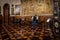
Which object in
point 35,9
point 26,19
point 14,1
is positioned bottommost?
point 26,19

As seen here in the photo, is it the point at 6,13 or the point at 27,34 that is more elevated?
the point at 6,13

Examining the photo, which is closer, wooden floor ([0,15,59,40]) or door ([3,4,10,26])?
wooden floor ([0,15,59,40])

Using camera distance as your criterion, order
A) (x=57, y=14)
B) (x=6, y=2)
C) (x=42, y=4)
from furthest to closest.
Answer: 1. (x=6, y=2)
2. (x=42, y=4)
3. (x=57, y=14)

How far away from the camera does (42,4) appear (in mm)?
16906

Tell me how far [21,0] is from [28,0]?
96 cm

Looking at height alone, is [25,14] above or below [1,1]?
below

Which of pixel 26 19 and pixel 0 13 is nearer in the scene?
pixel 26 19

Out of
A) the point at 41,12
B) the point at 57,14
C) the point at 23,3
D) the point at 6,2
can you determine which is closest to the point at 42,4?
the point at 41,12

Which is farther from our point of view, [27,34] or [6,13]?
[6,13]

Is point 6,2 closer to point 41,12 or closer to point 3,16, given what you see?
point 3,16

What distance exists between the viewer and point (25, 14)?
56.8 feet

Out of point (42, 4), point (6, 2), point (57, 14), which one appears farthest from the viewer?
point (6, 2)

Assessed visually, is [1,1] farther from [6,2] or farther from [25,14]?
[25,14]

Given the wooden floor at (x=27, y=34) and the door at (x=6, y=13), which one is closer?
the wooden floor at (x=27, y=34)
